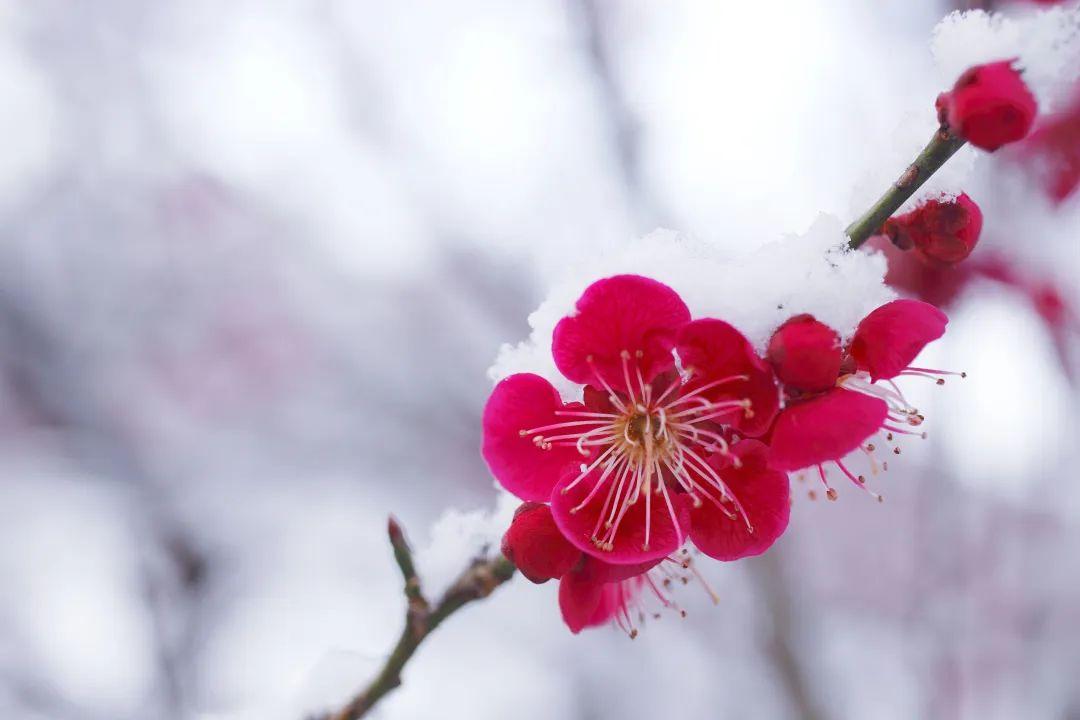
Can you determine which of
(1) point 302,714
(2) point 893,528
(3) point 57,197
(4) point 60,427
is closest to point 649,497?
(1) point 302,714

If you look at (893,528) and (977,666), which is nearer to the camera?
(977,666)

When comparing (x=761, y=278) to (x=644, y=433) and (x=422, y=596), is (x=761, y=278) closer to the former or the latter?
(x=644, y=433)

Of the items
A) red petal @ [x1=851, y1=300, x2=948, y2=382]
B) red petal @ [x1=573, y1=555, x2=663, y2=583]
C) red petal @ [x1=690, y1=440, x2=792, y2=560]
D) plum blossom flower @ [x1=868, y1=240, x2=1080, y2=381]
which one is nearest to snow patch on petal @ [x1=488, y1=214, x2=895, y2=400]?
red petal @ [x1=851, y1=300, x2=948, y2=382]

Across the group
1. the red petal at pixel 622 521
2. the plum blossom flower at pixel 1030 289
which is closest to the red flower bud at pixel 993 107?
the red petal at pixel 622 521

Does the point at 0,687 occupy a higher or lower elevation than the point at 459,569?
higher

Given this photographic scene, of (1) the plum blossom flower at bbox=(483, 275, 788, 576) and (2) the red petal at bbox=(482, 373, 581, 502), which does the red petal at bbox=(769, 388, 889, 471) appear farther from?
(2) the red petal at bbox=(482, 373, 581, 502)

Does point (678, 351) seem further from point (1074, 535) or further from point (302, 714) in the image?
point (1074, 535)

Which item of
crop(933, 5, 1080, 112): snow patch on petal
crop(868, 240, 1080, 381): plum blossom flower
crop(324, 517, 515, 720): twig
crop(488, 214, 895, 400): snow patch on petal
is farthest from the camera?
crop(868, 240, 1080, 381): plum blossom flower

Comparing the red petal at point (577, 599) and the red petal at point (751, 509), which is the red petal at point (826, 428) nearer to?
the red petal at point (751, 509)
